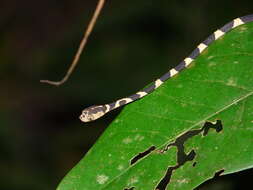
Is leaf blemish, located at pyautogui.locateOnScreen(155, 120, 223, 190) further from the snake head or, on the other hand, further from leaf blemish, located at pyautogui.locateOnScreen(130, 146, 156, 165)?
the snake head

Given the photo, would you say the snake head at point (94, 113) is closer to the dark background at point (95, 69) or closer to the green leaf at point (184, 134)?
the dark background at point (95, 69)

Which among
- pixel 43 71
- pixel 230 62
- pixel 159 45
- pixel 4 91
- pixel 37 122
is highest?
pixel 230 62

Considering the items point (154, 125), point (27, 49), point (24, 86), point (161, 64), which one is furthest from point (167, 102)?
point (27, 49)

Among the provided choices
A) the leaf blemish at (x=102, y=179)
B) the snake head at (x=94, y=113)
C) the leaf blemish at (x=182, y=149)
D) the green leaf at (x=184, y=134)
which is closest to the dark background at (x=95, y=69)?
the snake head at (x=94, y=113)

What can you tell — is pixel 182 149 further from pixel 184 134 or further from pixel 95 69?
pixel 95 69

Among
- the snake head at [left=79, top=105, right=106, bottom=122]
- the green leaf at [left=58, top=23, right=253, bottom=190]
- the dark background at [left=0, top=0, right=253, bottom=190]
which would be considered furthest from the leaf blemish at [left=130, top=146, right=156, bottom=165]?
the dark background at [left=0, top=0, right=253, bottom=190]

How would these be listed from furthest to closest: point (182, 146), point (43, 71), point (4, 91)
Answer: point (4, 91) < point (43, 71) < point (182, 146)

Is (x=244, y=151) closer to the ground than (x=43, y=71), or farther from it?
farther from it

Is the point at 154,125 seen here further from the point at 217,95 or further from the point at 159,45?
the point at 159,45
